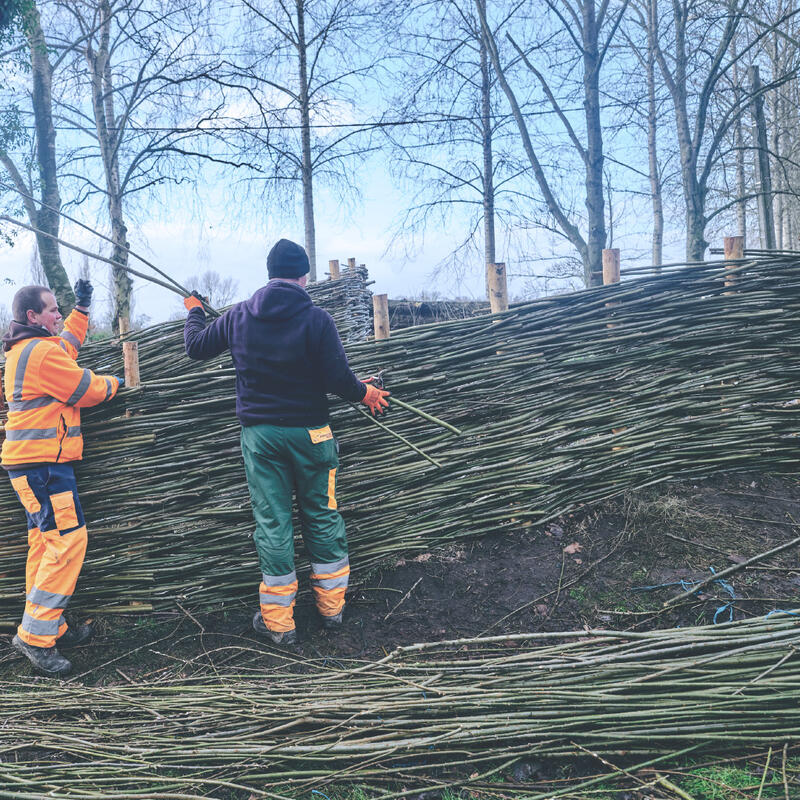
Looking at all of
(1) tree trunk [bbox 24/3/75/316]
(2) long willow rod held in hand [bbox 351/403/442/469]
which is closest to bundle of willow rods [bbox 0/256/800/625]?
(2) long willow rod held in hand [bbox 351/403/442/469]

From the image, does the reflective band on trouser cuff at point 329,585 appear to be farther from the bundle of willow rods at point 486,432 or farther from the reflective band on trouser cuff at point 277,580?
the bundle of willow rods at point 486,432

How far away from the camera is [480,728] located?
2129 mm

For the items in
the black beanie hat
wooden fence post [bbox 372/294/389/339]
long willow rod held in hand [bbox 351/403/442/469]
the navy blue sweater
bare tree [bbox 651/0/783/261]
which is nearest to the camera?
the navy blue sweater

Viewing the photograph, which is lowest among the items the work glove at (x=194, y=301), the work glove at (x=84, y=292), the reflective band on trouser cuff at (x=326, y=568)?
the reflective band on trouser cuff at (x=326, y=568)

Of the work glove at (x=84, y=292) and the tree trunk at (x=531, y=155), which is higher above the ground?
the tree trunk at (x=531, y=155)

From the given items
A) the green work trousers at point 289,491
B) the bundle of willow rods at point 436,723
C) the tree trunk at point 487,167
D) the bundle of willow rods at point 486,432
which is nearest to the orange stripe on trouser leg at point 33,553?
the bundle of willow rods at point 486,432

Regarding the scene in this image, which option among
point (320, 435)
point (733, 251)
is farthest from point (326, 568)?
point (733, 251)

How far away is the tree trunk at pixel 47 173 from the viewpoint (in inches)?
491

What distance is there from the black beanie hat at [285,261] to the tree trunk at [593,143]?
25.3 ft

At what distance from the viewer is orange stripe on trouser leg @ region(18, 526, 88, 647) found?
126 inches

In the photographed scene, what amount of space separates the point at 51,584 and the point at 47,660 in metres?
0.39

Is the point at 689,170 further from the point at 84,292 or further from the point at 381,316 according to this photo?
the point at 84,292

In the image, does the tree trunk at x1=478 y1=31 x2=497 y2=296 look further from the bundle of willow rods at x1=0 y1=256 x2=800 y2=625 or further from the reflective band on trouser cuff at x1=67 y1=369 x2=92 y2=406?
the reflective band on trouser cuff at x1=67 y1=369 x2=92 y2=406

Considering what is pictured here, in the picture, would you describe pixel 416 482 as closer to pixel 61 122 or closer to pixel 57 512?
pixel 57 512
